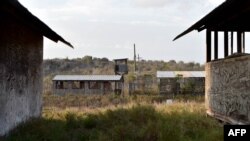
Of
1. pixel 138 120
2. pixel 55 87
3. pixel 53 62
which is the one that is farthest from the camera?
pixel 53 62

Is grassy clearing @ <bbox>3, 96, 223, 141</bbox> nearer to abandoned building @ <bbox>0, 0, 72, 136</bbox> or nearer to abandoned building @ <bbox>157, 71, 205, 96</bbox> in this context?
abandoned building @ <bbox>0, 0, 72, 136</bbox>

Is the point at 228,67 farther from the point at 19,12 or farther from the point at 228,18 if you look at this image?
the point at 19,12

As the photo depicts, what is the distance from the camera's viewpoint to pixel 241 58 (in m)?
12.4

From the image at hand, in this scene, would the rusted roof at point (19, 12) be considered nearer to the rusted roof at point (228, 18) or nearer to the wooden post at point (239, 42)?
the rusted roof at point (228, 18)

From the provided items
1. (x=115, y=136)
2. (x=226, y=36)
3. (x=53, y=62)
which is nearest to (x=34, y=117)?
(x=115, y=136)

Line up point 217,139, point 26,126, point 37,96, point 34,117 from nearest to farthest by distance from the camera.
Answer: point 217,139, point 26,126, point 34,117, point 37,96

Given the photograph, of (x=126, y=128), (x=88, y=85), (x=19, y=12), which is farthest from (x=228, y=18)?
(x=88, y=85)

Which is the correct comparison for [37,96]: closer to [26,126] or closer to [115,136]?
[26,126]

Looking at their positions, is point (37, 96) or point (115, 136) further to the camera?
point (37, 96)

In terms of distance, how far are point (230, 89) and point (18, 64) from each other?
6.36 metres

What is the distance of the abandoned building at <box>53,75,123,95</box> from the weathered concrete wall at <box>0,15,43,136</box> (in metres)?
31.1

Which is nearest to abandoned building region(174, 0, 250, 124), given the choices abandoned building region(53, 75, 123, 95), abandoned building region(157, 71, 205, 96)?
abandoned building region(157, 71, 205, 96)

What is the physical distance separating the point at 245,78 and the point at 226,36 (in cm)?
441

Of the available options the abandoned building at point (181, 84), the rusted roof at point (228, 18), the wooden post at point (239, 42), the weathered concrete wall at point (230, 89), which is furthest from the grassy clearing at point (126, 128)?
the abandoned building at point (181, 84)
